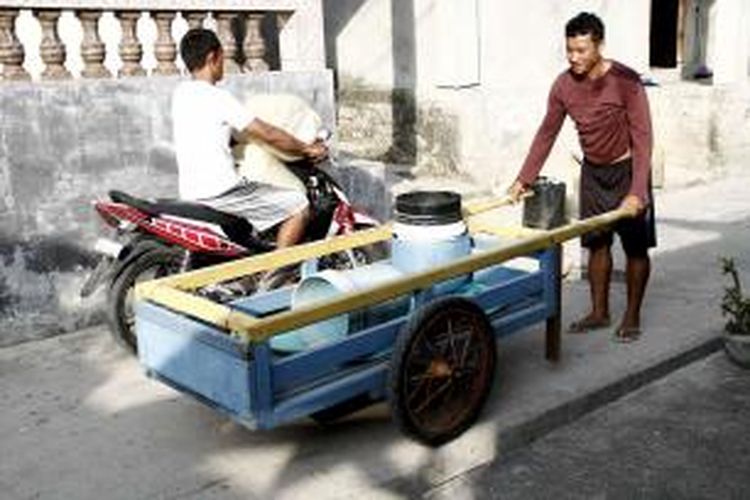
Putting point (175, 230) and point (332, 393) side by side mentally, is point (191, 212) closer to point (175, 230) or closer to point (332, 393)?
point (175, 230)

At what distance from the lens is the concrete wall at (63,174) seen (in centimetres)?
532

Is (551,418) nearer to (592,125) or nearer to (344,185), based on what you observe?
(592,125)

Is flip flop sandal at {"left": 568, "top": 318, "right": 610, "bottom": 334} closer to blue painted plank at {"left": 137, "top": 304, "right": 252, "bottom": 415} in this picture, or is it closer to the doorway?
blue painted plank at {"left": 137, "top": 304, "right": 252, "bottom": 415}

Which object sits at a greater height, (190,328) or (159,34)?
(159,34)

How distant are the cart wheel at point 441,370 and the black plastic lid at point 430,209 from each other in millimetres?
508

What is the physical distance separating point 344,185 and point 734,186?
18.7ft

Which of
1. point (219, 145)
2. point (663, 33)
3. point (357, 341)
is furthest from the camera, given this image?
point (663, 33)

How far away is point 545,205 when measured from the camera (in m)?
5.76

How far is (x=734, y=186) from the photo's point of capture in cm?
1060

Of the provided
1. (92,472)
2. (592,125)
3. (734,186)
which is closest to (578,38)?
(592,125)

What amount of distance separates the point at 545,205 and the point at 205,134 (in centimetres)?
218

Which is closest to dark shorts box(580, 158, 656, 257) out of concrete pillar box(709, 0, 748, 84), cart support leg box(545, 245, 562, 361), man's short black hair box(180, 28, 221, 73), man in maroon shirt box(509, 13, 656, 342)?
man in maroon shirt box(509, 13, 656, 342)

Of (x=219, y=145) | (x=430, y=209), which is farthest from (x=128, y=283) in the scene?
(x=430, y=209)

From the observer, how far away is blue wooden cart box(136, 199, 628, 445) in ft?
11.1
